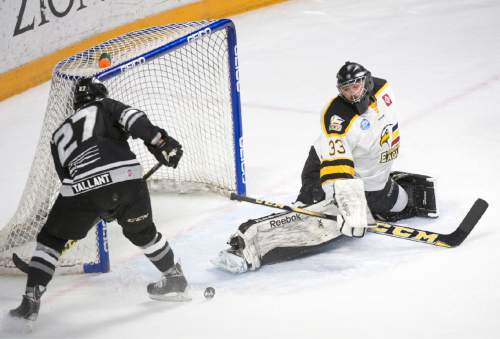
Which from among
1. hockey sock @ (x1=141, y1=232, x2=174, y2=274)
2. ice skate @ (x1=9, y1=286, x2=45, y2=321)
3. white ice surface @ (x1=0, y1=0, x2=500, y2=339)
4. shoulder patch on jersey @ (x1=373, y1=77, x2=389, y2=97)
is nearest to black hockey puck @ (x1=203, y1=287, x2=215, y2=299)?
white ice surface @ (x1=0, y1=0, x2=500, y2=339)

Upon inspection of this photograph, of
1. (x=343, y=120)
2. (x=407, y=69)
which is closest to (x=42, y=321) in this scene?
(x=343, y=120)

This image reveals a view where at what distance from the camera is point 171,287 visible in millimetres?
3609

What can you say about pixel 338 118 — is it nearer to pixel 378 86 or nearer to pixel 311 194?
pixel 378 86

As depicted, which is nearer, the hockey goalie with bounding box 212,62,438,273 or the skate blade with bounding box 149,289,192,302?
the skate blade with bounding box 149,289,192,302

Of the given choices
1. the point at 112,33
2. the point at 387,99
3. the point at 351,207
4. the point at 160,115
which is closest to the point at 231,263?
the point at 351,207

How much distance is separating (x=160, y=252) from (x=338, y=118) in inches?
36.7

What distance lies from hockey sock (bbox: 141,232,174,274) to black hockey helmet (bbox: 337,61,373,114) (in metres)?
0.97

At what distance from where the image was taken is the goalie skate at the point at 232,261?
150 inches

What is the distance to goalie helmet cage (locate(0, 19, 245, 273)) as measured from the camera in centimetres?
390

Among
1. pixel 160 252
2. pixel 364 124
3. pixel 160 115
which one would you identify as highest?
pixel 364 124

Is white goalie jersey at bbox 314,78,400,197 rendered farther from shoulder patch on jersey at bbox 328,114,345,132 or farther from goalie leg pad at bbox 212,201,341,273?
goalie leg pad at bbox 212,201,341,273

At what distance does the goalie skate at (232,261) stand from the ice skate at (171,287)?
253 millimetres

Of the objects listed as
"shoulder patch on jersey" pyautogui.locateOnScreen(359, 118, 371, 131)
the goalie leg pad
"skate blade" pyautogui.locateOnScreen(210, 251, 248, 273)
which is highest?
"shoulder patch on jersey" pyautogui.locateOnScreen(359, 118, 371, 131)

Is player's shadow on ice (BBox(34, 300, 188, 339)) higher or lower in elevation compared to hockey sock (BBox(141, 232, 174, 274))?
lower
